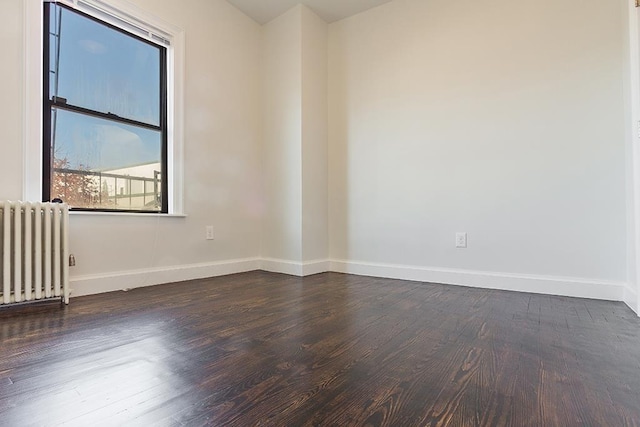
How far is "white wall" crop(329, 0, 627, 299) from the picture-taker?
2230mm

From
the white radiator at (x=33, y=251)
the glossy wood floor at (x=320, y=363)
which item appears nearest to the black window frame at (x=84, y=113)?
the white radiator at (x=33, y=251)

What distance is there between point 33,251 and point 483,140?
3109 millimetres

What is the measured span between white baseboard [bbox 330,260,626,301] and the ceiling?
242 centimetres

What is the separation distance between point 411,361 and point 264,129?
283 cm

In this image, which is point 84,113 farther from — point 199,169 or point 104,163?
point 199,169

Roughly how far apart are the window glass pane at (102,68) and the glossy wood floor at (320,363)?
4.79ft

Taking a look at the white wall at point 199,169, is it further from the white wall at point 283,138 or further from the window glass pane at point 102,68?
the window glass pane at point 102,68

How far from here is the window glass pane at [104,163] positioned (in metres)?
2.30

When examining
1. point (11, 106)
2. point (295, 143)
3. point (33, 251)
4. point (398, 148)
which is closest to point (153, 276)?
point (33, 251)

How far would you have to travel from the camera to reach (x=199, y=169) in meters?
2.99

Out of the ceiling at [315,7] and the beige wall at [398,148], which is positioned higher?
the ceiling at [315,7]

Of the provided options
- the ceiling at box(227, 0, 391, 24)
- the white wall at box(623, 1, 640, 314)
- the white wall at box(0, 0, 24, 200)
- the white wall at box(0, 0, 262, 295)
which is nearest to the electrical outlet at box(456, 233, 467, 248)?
the white wall at box(623, 1, 640, 314)

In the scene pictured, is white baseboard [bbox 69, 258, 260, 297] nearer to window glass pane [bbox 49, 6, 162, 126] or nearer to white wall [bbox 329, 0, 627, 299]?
white wall [bbox 329, 0, 627, 299]

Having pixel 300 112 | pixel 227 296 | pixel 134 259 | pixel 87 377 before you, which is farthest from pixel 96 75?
pixel 87 377
